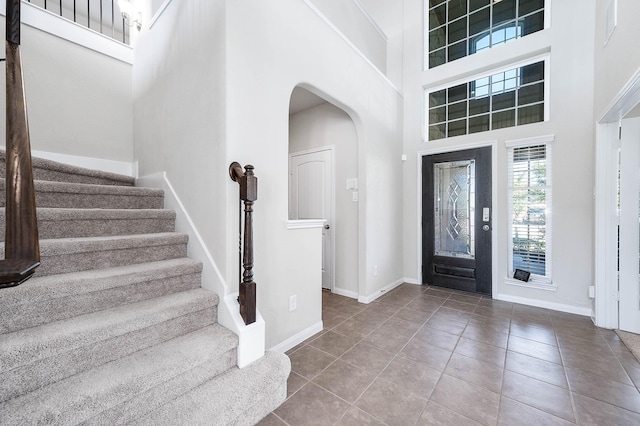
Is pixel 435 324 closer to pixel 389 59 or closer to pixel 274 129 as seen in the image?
pixel 274 129

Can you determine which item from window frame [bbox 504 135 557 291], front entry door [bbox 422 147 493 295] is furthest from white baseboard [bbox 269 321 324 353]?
window frame [bbox 504 135 557 291]

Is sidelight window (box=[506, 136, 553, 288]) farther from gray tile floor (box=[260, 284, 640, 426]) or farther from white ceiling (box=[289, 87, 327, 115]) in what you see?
white ceiling (box=[289, 87, 327, 115])

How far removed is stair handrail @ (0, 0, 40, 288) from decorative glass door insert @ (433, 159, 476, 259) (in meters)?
4.04

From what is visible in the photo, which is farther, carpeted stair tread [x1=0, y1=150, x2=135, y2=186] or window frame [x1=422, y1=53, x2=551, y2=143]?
window frame [x1=422, y1=53, x2=551, y2=143]

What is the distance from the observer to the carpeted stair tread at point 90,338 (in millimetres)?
1091

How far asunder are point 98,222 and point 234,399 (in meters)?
1.60

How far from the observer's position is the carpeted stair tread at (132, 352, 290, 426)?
1228 mm

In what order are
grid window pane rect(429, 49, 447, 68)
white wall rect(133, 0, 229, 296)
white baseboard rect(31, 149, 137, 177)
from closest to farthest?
white wall rect(133, 0, 229, 296), white baseboard rect(31, 149, 137, 177), grid window pane rect(429, 49, 447, 68)

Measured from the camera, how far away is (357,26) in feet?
11.7

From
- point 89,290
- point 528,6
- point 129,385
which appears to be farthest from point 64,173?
point 528,6

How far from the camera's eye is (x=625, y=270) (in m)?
2.43

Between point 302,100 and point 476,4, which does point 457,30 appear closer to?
point 476,4

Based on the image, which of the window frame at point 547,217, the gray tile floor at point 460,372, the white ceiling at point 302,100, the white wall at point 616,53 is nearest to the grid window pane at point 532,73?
the white wall at point 616,53

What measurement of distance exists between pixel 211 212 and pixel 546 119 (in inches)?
151
